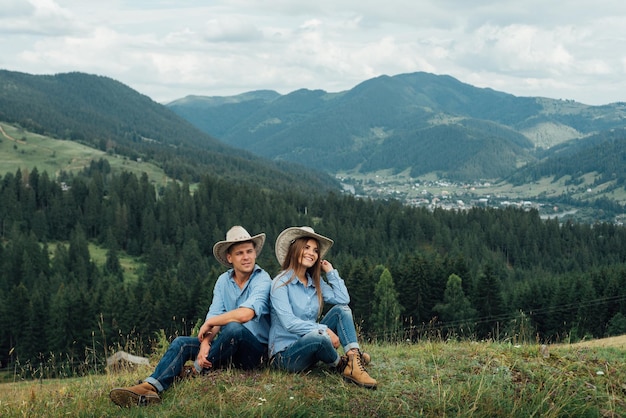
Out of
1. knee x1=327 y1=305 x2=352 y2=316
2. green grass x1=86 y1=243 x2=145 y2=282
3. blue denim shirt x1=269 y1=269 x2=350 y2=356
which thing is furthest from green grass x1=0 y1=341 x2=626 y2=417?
green grass x1=86 y1=243 x2=145 y2=282

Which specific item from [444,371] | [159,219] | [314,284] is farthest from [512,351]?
[159,219]

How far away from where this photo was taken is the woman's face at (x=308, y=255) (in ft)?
31.6

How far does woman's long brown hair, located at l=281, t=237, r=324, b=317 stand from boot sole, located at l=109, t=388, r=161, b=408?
9.03 ft

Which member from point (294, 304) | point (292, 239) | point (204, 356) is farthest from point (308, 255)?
point (204, 356)

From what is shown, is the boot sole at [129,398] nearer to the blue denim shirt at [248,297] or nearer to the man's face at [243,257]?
the blue denim shirt at [248,297]

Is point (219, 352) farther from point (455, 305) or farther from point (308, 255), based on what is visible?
point (455, 305)

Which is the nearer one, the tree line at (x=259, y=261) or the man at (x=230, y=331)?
the man at (x=230, y=331)

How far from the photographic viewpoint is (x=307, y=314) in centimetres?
979

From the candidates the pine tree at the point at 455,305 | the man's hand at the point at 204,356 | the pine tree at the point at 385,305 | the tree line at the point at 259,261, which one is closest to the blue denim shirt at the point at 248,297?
the man's hand at the point at 204,356

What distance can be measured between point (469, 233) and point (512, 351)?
138 m

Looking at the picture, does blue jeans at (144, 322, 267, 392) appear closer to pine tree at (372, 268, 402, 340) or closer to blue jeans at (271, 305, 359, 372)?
blue jeans at (271, 305, 359, 372)

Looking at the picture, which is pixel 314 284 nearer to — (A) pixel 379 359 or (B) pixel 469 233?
(A) pixel 379 359

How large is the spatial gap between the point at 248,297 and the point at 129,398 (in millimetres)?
2444

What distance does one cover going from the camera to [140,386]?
29.0ft
